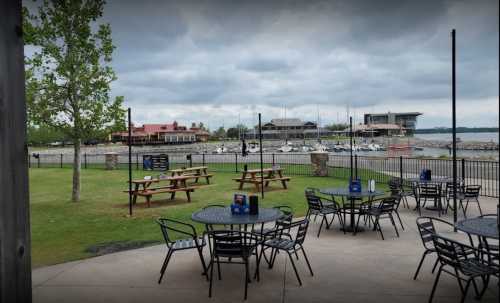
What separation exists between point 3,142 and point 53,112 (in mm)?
11396

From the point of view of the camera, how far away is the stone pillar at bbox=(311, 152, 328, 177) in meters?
19.4

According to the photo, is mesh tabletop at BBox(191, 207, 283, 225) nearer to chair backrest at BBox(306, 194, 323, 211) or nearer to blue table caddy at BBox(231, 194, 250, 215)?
blue table caddy at BBox(231, 194, 250, 215)

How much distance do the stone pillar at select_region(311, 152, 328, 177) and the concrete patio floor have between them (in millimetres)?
12121

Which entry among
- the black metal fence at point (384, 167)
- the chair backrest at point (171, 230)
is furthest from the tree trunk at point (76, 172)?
the black metal fence at point (384, 167)

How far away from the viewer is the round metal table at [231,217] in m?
5.78

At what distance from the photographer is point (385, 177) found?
18.7 metres

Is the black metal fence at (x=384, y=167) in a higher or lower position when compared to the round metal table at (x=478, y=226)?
lower

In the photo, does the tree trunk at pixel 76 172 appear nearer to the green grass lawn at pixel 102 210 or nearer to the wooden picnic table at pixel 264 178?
the green grass lawn at pixel 102 210

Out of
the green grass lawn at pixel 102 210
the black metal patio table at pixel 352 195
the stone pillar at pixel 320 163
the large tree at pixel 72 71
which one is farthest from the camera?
the stone pillar at pixel 320 163

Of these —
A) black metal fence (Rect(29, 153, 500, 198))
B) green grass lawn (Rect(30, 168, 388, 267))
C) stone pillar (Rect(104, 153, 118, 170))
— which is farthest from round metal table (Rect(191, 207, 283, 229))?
stone pillar (Rect(104, 153, 118, 170))

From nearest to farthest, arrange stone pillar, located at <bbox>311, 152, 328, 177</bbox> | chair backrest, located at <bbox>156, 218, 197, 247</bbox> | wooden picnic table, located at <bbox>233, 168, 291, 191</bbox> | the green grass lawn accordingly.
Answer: chair backrest, located at <bbox>156, 218, 197, 247</bbox>
the green grass lawn
wooden picnic table, located at <bbox>233, 168, 291, 191</bbox>
stone pillar, located at <bbox>311, 152, 328, 177</bbox>

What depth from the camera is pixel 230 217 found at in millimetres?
6133

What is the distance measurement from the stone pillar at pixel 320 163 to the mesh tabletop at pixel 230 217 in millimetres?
13081

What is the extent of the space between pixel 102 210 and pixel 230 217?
6.92m
